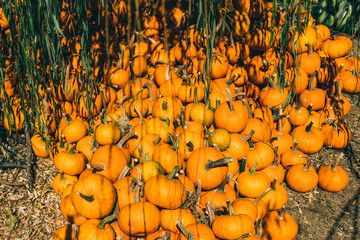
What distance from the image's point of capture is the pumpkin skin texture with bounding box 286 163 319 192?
3.38 metres

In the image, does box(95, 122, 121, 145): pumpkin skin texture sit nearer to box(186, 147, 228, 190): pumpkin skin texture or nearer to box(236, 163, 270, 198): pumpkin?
box(186, 147, 228, 190): pumpkin skin texture

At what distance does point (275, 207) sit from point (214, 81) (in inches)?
62.9

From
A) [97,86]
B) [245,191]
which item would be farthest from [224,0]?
[245,191]

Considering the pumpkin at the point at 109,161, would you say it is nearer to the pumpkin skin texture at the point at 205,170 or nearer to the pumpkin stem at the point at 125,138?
the pumpkin stem at the point at 125,138

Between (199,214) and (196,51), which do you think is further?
(196,51)

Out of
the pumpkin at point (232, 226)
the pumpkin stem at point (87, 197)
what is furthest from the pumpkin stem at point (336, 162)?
the pumpkin stem at point (87, 197)

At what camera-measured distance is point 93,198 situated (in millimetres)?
2621

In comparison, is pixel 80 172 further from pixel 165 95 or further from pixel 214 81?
pixel 214 81

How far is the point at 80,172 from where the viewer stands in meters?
3.19

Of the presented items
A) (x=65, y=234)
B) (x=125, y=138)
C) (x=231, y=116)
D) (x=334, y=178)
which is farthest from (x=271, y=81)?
(x=65, y=234)

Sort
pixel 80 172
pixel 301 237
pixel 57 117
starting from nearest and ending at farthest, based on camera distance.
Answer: pixel 301 237, pixel 80 172, pixel 57 117

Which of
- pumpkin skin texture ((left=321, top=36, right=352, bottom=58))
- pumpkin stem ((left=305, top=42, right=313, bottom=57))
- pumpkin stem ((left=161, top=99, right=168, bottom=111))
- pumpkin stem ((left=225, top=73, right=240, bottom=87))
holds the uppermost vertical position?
pumpkin stem ((left=305, top=42, right=313, bottom=57))

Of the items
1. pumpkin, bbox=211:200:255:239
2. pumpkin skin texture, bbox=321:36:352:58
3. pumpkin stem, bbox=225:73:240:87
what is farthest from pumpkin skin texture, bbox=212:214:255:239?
pumpkin skin texture, bbox=321:36:352:58

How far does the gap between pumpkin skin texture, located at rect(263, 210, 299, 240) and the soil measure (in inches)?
8.2
